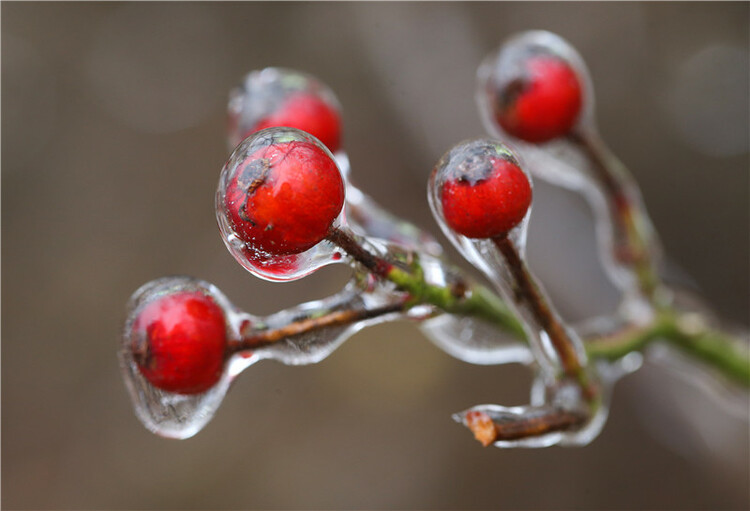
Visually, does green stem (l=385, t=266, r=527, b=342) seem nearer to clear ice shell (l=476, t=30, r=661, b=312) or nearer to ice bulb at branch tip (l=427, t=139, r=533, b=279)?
ice bulb at branch tip (l=427, t=139, r=533, b=279)

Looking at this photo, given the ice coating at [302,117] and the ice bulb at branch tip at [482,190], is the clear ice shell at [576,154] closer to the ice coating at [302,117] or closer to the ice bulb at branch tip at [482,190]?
the ice coating at [302,117]

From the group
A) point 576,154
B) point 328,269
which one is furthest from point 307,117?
point 328,269

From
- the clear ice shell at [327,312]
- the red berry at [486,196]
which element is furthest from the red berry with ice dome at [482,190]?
the clear ice shell at [327,312]

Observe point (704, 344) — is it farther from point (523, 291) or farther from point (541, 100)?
point (523, 291)

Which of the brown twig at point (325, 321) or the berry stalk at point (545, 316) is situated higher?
the brown twig at point (325, 321)

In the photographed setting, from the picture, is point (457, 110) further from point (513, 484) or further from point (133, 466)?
point (133, 466)

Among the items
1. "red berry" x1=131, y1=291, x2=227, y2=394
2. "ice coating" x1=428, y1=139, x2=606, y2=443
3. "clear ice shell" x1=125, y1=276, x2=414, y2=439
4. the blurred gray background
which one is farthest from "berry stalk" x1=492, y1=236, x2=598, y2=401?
the blurred gray background
